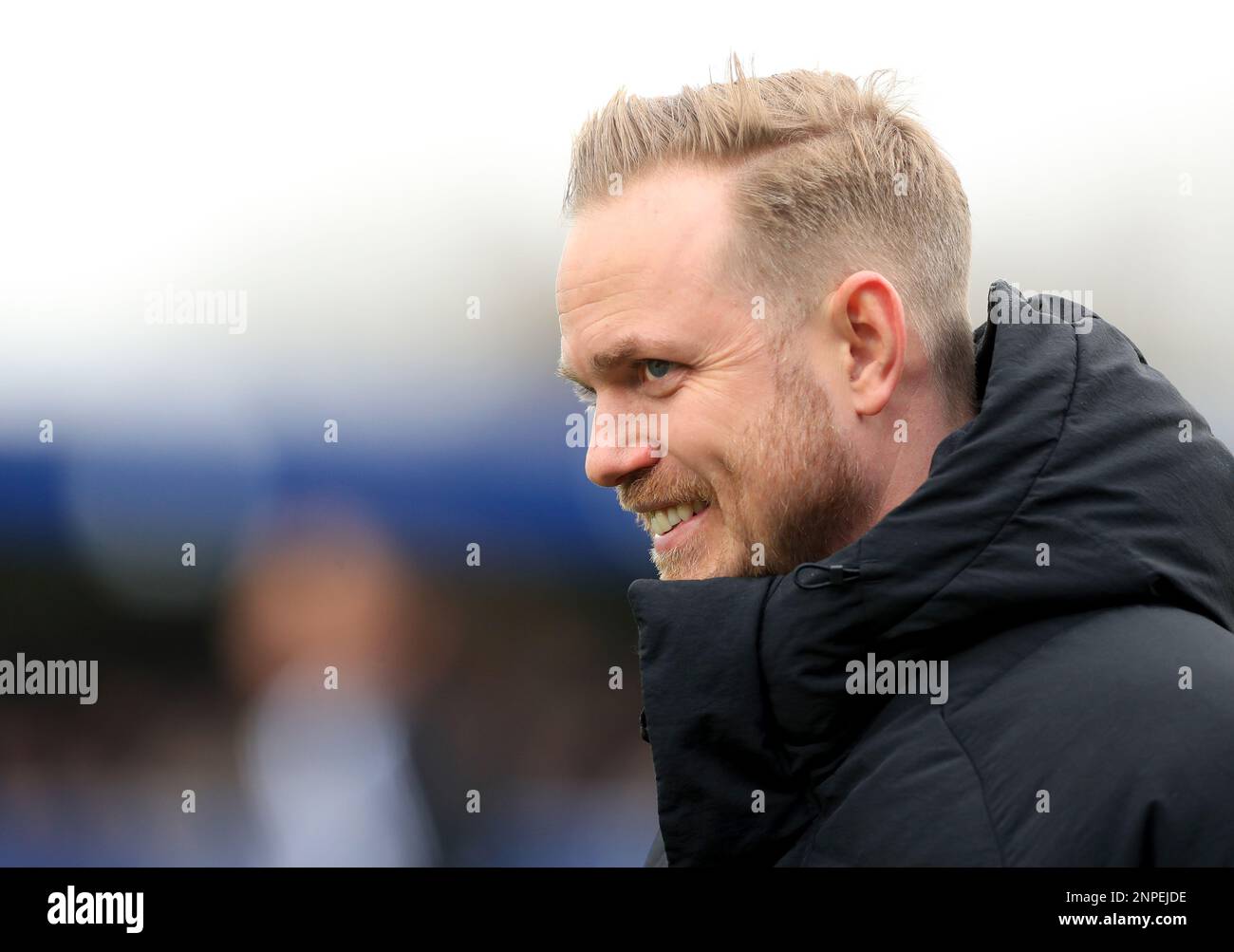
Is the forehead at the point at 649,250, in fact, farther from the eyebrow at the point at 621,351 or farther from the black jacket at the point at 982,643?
the black jacket at the point at 982,643

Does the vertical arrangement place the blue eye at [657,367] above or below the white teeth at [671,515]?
above

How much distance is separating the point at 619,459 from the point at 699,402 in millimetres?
147

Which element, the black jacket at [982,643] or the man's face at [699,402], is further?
the man's face at [699,402]

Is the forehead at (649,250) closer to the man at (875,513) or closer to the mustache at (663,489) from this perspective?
the man at (875,513)

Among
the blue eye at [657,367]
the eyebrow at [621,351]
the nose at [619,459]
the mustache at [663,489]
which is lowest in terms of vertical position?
the mustache at [663,489]

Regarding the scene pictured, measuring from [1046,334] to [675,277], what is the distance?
530 mm

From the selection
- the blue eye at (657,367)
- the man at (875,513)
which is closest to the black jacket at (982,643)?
the man at (875,513)

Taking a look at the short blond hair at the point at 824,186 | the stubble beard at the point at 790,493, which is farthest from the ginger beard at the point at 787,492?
the short blond hair at the point at 824,186

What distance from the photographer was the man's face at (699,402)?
1.64m

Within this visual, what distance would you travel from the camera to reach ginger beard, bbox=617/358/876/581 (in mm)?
1635
